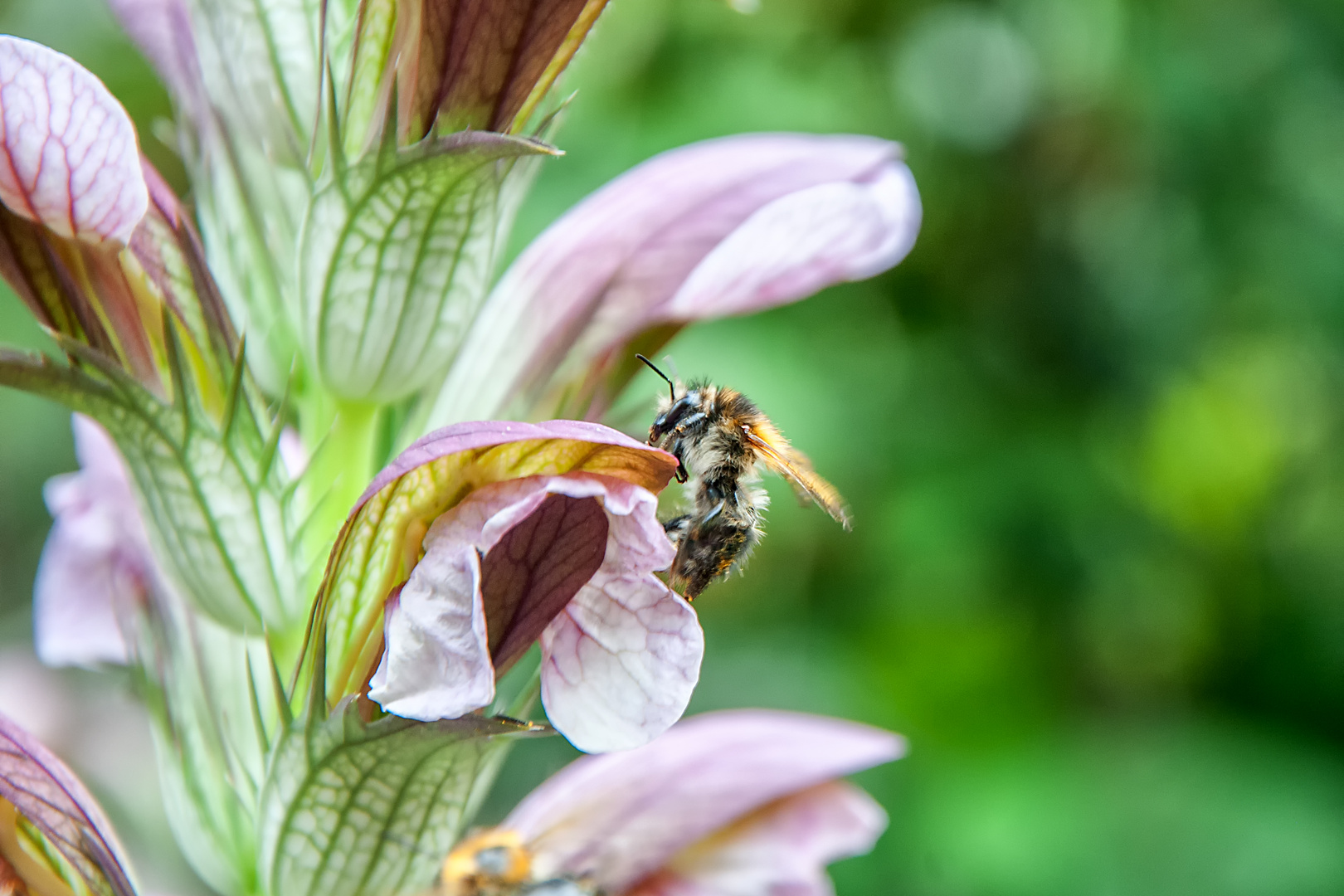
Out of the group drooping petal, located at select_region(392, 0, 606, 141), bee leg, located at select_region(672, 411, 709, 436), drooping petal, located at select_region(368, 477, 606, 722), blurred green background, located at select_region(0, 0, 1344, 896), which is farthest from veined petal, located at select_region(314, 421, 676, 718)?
blurred green background, located at select_region(0, 0, 1344, 896)

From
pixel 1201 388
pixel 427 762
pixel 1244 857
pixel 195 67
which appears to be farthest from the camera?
pixel 1201 388

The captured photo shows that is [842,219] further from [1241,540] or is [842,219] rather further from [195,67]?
Result: [1241,540]

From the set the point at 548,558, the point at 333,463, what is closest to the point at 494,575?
the point at 548,558

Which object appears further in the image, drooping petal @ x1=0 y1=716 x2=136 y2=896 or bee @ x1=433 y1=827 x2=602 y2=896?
bee @ x1=433 y1=827 x2=602 y2=896

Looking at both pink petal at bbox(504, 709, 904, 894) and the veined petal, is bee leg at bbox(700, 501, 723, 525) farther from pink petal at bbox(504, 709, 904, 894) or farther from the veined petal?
Answer: the veined petal

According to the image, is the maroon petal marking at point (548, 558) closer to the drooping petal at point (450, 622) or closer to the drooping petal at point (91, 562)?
the drooping petal at point (450, 622)

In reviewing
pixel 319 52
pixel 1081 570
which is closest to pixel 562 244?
pixel 319 52
